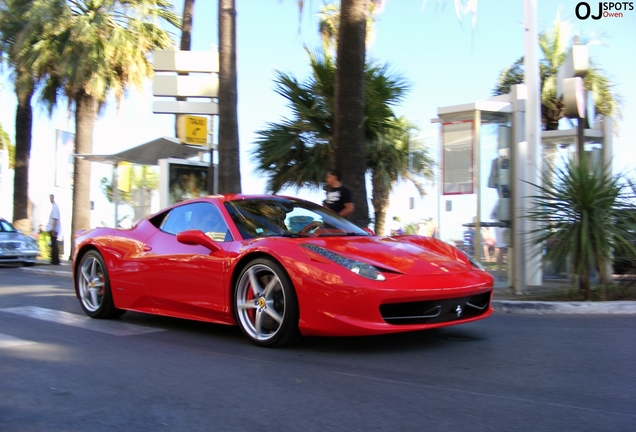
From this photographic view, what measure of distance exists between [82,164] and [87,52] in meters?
3.29

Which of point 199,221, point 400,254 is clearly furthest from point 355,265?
point 199,221

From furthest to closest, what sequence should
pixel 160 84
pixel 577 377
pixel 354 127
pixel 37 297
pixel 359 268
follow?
pixel 160 84 → pixel 354 127 → pixel 37 297 → pixel 359 268 → pixel 577 377

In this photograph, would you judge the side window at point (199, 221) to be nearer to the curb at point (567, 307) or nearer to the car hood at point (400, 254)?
the car hood at point (400, 254)

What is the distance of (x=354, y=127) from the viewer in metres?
9.88

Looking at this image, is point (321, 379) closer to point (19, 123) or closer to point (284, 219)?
point (284, 219)

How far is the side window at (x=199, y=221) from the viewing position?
224 inches

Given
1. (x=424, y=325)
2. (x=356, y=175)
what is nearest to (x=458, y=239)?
(x=356, y=175)

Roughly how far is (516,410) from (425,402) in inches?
19.0

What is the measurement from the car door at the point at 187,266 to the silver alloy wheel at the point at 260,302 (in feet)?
0.71

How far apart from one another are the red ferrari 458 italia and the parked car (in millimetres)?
10649

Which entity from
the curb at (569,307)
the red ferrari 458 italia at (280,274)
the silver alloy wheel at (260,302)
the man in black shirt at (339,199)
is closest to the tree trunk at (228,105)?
the man in black shirt at (339,199)

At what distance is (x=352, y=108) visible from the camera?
32.4 ft

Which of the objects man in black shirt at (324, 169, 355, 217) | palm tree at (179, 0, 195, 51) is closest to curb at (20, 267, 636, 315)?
man in black shirt at (324, 169, 355, 217)

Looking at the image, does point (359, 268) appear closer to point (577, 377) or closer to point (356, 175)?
point (577, 377)
